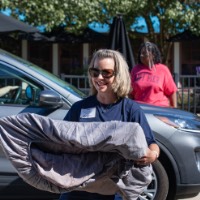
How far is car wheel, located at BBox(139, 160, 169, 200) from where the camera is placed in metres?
4.35

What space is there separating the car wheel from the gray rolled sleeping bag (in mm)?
2113

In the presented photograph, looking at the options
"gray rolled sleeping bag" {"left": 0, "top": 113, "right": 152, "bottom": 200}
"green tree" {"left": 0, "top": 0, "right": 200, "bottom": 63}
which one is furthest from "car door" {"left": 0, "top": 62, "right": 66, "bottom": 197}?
"green tree" {"left": 0, "top": 0, "right": 200, "bottom": 63}

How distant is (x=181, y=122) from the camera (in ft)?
14.8

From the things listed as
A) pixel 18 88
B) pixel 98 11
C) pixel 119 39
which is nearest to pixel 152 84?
pixel 18 88

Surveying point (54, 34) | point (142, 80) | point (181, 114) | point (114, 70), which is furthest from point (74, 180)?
point (54, 34)

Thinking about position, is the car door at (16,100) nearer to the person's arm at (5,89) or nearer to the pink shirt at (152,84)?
the person's arm at (5,89)

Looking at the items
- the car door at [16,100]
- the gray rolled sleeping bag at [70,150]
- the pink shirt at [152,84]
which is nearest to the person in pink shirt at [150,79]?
the pink shirt at [152,84]

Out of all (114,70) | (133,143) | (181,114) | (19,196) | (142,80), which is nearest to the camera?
(133,143)

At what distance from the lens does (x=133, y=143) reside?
218 centimetres

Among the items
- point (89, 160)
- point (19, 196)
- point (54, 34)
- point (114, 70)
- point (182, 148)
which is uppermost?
point (54, 34)

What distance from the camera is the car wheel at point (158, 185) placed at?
14.3 feet

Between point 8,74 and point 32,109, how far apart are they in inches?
16.5

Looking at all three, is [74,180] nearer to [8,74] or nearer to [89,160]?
[89,160]

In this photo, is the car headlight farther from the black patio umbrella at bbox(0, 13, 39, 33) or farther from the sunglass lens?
the black patio umbrella at bbox(0, 13, 39, 33)
